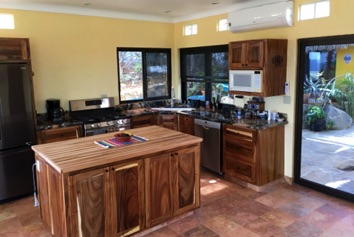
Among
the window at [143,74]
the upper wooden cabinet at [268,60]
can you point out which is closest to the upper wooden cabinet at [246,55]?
the upper wooden cabinet at [268,60]

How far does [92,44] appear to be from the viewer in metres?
5.42

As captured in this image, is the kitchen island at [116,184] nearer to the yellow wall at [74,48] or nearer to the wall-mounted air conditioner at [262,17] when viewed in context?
the yellow wall at [74,48]

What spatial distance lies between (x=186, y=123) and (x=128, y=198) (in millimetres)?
2574

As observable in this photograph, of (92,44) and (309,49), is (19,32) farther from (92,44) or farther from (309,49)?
(309,49)

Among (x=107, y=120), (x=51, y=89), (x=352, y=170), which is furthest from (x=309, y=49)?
(x=51, y=89)

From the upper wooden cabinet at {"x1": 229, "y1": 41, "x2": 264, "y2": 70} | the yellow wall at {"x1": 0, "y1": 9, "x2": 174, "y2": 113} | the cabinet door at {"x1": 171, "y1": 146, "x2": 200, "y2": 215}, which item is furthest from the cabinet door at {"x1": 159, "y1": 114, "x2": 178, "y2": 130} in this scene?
the cabinet door at {"x1": 171, "y1": 146, "x2": 200, "y2": 215}

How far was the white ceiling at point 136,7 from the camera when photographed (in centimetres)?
466

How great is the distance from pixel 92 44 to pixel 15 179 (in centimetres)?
253

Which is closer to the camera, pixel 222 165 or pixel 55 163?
pixel 55 163

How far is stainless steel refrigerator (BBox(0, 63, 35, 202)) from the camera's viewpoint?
4023 mm

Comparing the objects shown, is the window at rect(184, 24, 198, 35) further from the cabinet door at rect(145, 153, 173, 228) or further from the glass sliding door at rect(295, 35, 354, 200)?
the cabinet door at rect(145, 153, 173, 228)

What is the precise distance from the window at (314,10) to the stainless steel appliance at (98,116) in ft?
10.3

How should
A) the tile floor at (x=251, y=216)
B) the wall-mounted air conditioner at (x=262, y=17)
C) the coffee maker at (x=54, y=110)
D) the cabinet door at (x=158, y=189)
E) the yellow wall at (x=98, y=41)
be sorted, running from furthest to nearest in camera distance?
the coffee maker at (x=54, y=110), the yellow wall at (x=98, y=41), the wall-mounted air conditioner at (x=262, y=17), the tile floor at (x=251, y=216), the cabinet door at (x=158, y=189)

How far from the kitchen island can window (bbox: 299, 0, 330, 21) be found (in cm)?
232
